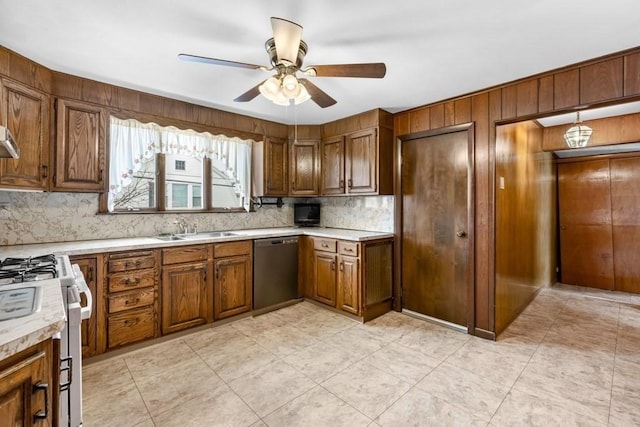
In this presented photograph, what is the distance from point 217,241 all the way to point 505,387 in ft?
8.92

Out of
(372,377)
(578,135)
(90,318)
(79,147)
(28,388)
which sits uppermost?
(578,135)

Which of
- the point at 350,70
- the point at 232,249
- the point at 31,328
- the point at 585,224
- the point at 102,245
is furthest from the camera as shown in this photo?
the point at 585,224

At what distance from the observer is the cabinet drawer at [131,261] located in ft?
8.09

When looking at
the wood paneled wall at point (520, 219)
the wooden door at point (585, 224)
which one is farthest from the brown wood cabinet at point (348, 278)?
the wooden door at point (585, 224)

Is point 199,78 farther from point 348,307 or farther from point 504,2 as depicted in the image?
point 348,307

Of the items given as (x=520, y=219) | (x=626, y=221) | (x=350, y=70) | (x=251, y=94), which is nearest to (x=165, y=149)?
(x=251, y=94)

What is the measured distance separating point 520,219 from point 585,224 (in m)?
2.37

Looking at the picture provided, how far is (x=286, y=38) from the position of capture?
163 centimetres

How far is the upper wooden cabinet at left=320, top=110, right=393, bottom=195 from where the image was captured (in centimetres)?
346

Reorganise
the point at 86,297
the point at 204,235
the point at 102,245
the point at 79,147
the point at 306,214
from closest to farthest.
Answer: the point at 86,297, the point at 102,245, the point at 79,147, the point at 204,235, the point at 306,214

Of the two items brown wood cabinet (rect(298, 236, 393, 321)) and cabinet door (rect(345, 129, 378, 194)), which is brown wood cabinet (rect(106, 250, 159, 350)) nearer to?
brown wood cabinet (rect(298, 236, 393, 321))

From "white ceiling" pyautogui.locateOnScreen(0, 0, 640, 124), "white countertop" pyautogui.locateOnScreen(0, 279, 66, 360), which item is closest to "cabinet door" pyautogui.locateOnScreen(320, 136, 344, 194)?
"white ceiling" pyautogui.locateOnScreen(0, 0, 640, 124)

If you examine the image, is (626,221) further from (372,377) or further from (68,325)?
(68,325)

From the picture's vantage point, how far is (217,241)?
3072 millimetres
